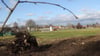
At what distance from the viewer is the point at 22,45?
7199 mm

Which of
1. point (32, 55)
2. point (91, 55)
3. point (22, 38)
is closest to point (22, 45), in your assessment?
point (22, 38)

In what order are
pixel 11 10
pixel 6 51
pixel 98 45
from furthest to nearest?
pixel 6 51 < pixel 98 45 < pixel 11 10

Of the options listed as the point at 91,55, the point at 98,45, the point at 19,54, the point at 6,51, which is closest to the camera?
the point at 91,55

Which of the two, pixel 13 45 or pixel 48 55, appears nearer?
pixel 48 55

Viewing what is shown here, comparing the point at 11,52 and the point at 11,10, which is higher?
the point at 11,10

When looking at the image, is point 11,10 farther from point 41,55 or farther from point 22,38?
point 22,38

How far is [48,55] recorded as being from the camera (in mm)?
5672

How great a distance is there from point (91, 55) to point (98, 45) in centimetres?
89

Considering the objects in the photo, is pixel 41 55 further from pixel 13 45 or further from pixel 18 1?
pixel 18 1

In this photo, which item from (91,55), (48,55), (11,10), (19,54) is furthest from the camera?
(19,54)

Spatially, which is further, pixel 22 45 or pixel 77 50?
pixel 22 45

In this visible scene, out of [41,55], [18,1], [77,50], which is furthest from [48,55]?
[18,1]

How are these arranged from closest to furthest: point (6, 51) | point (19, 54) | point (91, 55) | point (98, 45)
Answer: point (91, 55) < point (98, 45) < point (19, 54) < point (6, 51)

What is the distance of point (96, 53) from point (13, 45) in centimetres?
261
